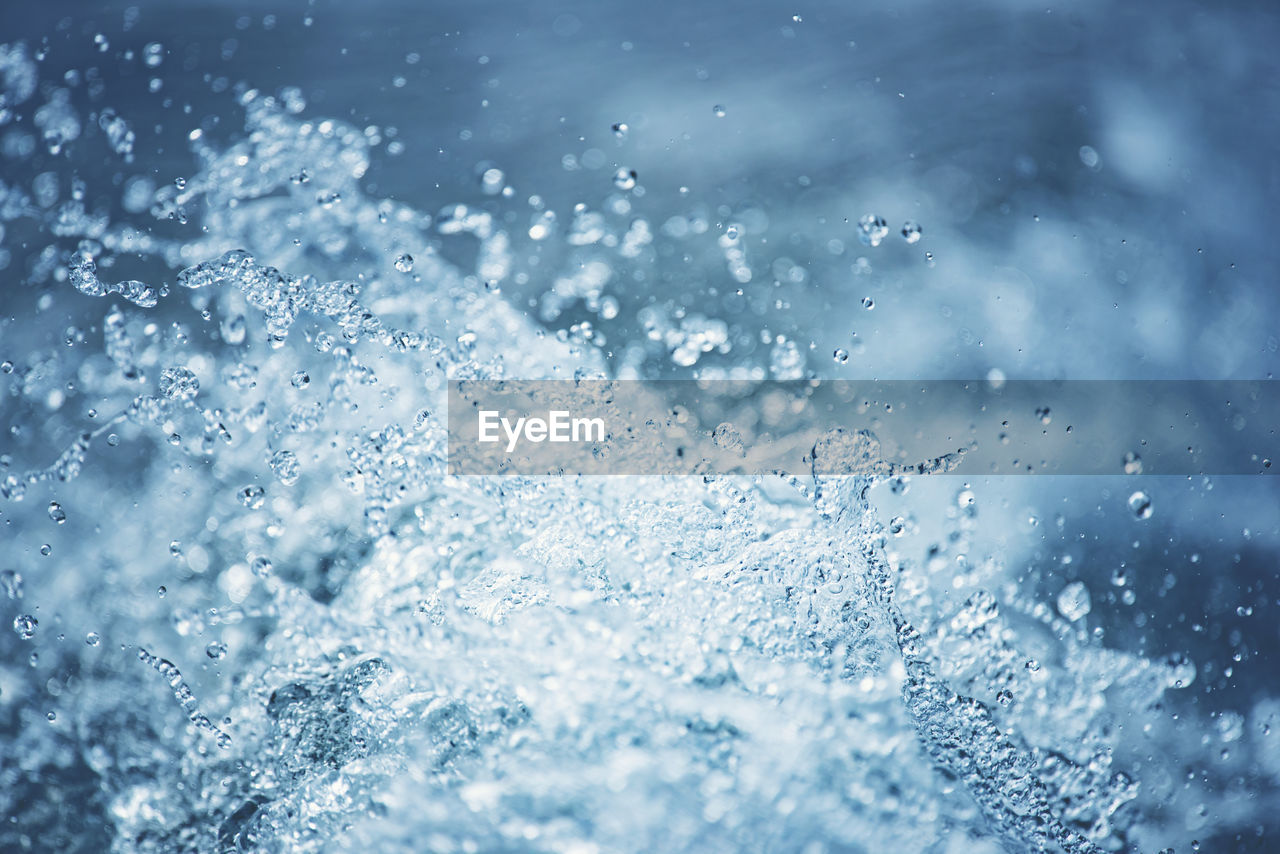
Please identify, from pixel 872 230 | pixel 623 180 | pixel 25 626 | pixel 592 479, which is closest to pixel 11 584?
pixel 25 626

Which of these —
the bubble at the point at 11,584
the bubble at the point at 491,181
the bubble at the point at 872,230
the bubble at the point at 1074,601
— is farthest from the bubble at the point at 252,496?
the bubble at the point at 1074,601

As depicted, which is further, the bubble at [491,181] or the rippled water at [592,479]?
the bubble at [491,181]

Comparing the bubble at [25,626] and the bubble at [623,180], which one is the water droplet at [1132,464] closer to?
the bubble at [623,180]

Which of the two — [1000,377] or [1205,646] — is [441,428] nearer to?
[1000,377]

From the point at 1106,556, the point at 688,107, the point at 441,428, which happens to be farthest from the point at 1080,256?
the point at 441,428

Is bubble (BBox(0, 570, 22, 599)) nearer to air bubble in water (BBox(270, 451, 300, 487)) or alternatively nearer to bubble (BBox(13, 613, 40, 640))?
bubble (BBox(13, 613, 40, 640))

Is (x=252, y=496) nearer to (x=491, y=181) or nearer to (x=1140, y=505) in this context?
(x=491, y=181)

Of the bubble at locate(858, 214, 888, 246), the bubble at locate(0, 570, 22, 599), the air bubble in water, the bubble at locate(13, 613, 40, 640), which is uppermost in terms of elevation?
the bubble at locate(858, 214, 888, 246)

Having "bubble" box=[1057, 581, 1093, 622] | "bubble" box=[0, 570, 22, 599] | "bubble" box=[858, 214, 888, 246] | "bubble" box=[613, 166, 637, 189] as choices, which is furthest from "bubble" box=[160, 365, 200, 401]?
"bubble" box=[1057, 581, 1093, 622]
